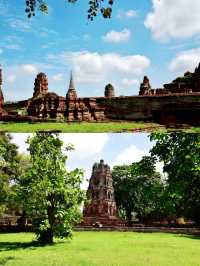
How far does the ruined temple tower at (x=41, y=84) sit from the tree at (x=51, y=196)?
2150cm

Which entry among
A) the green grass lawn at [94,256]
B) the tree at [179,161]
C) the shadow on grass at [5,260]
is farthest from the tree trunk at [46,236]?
the tree at [179,161]

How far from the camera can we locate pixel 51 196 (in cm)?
1530

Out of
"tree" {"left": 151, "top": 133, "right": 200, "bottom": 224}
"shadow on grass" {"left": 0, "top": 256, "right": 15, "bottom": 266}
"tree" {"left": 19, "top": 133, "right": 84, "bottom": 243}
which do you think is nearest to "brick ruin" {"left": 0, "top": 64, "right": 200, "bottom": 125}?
"tree" {"left": 19, "top": 133, "right": 84, "bottom": 243}

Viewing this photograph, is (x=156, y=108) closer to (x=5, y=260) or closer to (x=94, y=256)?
(x=94, y=256)

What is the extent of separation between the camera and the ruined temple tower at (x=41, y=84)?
37006mm

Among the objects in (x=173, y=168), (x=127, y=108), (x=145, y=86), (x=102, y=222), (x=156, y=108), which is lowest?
(x=102, y=222)

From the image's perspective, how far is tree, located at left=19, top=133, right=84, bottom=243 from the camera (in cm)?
1476

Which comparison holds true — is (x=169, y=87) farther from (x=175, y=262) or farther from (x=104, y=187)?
(x=175, y=262)

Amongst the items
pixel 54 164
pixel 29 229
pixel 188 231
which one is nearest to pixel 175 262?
pixel 54 164

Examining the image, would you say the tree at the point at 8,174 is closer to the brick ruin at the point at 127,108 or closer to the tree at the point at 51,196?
the brick ruin at the point at 127,108

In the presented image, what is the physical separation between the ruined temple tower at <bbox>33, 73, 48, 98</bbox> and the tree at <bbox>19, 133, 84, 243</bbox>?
2150 centimetres

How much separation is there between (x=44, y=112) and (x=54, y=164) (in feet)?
36.9

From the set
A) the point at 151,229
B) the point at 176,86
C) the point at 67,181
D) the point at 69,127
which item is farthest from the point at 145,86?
the point at 67,181

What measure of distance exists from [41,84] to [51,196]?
932 inches
